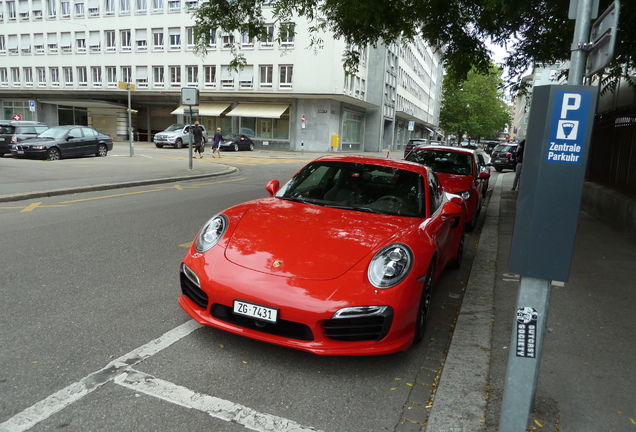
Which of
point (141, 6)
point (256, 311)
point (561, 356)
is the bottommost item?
point (561, 356)

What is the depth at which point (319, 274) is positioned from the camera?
324 cm

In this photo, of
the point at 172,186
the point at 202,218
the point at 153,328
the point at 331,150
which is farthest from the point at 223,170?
the point at 331,150

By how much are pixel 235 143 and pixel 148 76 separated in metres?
15.5

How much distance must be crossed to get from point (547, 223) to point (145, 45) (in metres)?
49.2

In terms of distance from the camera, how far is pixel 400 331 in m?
3.21

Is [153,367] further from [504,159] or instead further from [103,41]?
[103,41]

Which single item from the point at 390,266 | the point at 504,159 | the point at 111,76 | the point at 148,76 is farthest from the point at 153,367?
the point at 111,76

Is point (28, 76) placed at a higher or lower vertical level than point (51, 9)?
lower

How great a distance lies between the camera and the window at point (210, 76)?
4338cm

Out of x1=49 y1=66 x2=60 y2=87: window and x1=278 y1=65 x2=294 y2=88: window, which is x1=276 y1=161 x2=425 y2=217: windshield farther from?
x1=49 y1=66 x2=60 y2=87: window

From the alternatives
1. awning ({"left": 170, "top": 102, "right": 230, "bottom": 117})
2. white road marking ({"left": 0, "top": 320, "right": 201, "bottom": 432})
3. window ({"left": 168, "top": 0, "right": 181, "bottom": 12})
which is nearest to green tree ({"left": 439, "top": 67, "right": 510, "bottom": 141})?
awning ({"left": 170, "top": 102, "right": 230, "bottom": 117})

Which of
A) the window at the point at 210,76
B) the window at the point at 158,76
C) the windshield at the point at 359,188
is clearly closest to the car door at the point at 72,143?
the windshield at the point at 359,188

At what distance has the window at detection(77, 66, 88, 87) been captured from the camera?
47656 mm

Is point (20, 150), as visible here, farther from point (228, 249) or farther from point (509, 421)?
point (509, 421)
